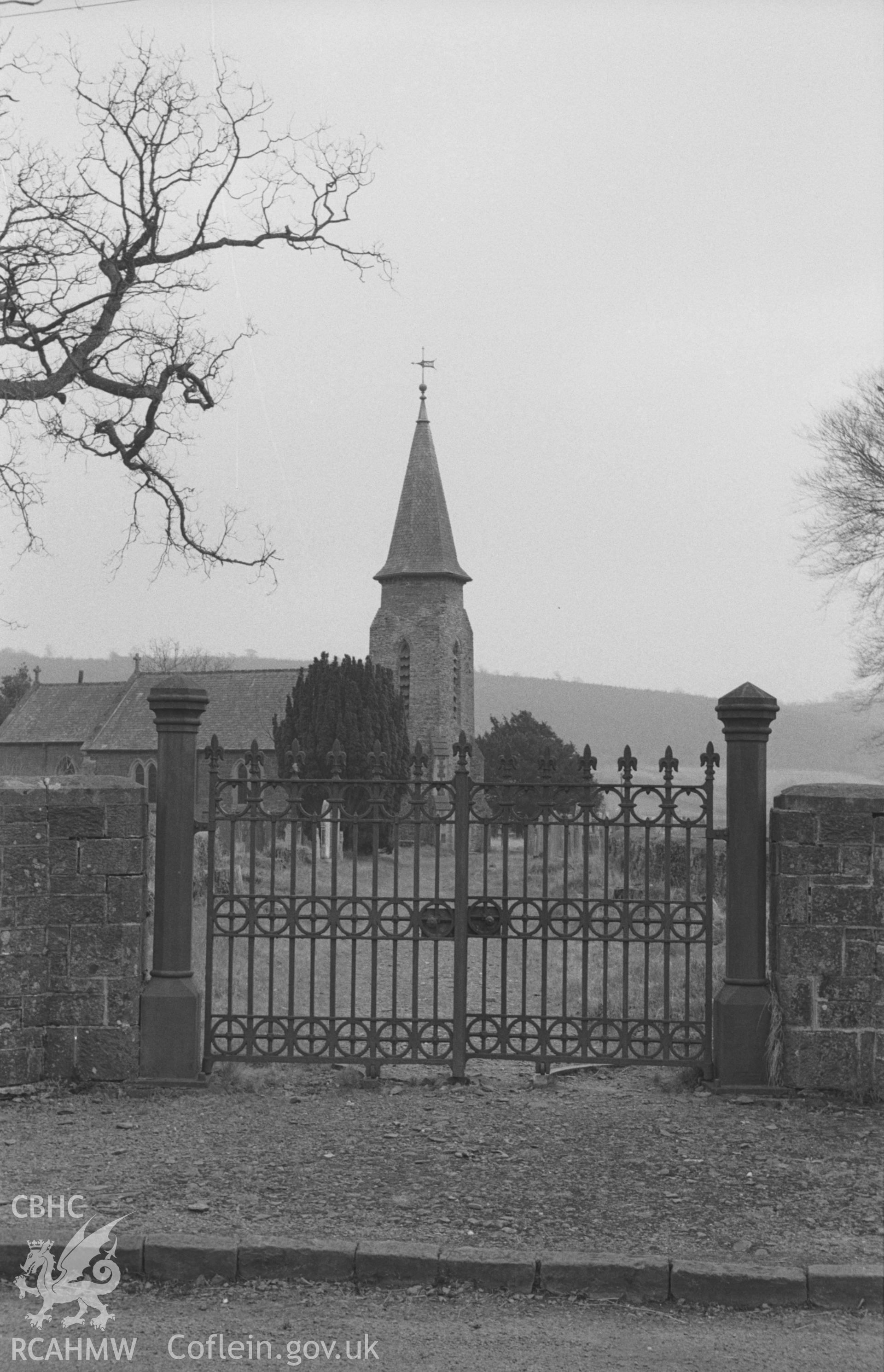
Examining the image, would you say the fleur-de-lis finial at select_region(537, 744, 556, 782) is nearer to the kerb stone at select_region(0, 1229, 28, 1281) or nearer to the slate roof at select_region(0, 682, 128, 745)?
the kerb stone at select_region(0, 1229, 28, 1281)

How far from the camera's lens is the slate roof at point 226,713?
177 feet

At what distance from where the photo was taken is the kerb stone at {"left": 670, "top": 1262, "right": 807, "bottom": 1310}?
4.43 metres

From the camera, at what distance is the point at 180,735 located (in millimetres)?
7254

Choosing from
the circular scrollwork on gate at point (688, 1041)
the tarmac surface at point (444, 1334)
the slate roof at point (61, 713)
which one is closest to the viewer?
the tarmac surface at point (444, 1334)

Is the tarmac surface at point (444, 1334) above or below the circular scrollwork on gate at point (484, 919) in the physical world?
below

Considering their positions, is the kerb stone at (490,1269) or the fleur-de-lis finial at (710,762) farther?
the fleur-de-lis finial at (710,762)

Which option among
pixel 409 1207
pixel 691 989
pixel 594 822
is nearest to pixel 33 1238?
pixel 409 1207

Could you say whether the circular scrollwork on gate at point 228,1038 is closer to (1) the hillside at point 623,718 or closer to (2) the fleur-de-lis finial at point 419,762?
(2) the fleur-de-lis finial at point 419,762

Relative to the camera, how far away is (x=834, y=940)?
6828 millimetres

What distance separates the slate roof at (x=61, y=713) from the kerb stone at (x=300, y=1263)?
54753mm

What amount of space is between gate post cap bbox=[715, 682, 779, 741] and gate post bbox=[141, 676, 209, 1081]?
302 centimetres

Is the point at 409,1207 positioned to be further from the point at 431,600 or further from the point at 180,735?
the point at 431,600

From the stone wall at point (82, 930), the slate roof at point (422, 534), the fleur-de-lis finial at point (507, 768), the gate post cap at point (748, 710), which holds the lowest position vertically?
the stone wall at point (82, 930)

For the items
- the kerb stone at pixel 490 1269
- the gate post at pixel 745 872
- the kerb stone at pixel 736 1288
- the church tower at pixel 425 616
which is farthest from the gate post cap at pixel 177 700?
the church tower at pixel 425 616
